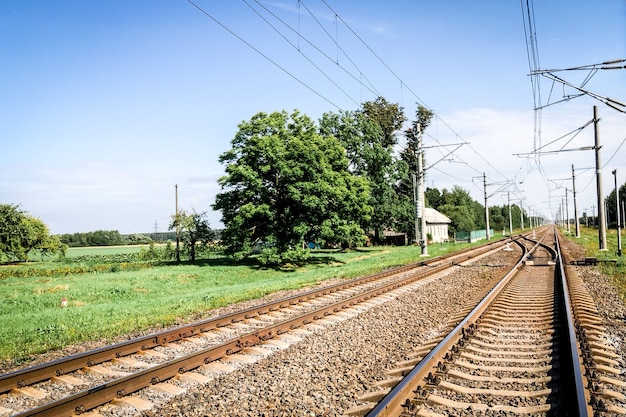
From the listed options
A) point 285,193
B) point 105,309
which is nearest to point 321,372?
point 105,309

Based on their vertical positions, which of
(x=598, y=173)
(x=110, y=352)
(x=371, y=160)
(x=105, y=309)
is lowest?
(x=105, y=309)

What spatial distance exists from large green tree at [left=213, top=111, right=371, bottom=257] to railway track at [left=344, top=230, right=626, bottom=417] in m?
20.8

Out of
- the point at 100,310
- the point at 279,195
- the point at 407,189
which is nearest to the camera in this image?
the point at 100,310

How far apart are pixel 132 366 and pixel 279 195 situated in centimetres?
2462

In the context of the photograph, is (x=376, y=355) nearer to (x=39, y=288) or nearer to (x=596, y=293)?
(x=596, y=293)

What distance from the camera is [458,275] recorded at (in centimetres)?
2030

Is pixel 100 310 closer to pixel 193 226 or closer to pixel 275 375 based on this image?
pixel 275 375

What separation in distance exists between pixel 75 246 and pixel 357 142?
285ft

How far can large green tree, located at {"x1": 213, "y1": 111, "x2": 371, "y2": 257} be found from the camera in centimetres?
3027

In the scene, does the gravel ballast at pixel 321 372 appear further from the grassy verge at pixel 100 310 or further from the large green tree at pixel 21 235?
the large green tree at pixel 21 235

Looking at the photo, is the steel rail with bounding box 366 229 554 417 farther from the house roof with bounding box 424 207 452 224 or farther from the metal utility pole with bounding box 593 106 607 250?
the house roof with bounding box 424 207 452 224

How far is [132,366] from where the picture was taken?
747 centimetres

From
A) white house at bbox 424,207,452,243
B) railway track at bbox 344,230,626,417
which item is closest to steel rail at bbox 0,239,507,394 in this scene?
railway track at bbox 344,230,626,417

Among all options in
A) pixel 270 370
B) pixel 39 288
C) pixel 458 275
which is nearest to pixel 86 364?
pixel 270 370
